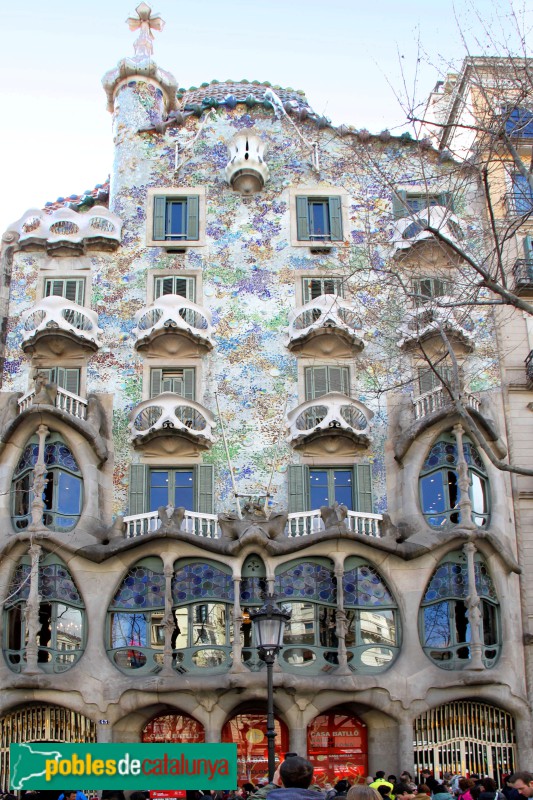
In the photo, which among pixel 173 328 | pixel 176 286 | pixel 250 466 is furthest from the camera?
pixel 176 286

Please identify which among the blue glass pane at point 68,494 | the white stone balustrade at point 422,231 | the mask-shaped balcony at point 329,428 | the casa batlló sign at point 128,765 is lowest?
the casa batlló sign at point 128,765

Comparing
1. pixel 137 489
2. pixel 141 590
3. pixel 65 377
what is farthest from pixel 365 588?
pixel 65 377

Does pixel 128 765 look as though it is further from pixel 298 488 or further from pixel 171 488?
pixel 171 488

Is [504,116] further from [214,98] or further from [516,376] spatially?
[214,98]

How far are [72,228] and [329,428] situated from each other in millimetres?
9626

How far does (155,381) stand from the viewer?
29031 millimetres

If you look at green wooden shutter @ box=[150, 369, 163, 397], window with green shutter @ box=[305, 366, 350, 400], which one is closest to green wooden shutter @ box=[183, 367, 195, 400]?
green wooden shutter @ box=[150, 369, 163, 397]

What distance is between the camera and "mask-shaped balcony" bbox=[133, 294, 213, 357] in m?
28.7

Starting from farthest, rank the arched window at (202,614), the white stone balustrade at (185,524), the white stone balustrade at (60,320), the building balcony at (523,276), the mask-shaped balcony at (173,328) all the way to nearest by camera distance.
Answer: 1. the building balcony at (523,276)
2. the mask-shaped balcony at (173,328)
3. the white stone balustrade at (60,320)
4. the white stone balustrade at (185,524)
5. the arched window at (202,614)

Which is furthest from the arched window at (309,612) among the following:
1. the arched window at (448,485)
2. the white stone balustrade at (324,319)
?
the white stone balustrade at (324,319)

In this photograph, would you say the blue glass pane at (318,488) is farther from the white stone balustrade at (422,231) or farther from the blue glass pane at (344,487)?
the white stone balustrade at (422,231)

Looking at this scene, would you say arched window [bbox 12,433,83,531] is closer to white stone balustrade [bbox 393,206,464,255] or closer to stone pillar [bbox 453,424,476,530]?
stone pillar [bbox 453,424,476,530]

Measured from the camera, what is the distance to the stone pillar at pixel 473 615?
24.4m

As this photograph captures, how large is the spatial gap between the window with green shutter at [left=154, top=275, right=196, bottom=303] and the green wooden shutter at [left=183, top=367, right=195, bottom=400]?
7.07 feet
